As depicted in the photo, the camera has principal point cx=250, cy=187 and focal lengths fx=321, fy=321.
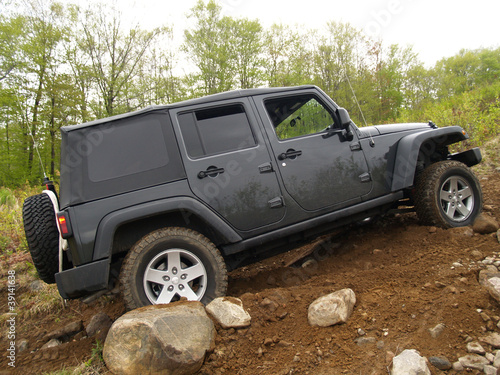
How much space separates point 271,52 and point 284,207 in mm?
21186

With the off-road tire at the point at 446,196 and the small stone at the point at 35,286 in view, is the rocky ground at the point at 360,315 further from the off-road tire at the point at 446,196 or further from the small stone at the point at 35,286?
the small stone at the point at 35,286

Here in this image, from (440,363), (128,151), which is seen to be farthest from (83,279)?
(440,363)

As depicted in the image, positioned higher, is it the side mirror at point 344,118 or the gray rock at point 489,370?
the side mirror at point 344,118

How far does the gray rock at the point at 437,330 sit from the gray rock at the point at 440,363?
20 centimetres

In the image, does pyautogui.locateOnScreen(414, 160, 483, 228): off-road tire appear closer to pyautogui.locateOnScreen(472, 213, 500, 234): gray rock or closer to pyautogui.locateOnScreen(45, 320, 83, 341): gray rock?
pyautogui.locateOnScreen(472, 213, 500, 234): gray rock

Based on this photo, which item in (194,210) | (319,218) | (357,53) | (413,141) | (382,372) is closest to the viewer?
(382,372)

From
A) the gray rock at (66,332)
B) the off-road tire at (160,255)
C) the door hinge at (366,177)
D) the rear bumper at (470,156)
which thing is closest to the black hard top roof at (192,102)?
the off-road tire at (160,255)

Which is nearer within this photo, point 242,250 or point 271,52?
point 242,250

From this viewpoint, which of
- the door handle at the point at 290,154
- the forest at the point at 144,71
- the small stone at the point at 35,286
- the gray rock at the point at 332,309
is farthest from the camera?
the forest at the point at 144,71

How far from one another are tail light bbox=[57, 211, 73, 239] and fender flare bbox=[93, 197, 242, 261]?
0.20 m

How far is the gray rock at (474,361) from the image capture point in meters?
1.71

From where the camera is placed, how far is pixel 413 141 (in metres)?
3.57

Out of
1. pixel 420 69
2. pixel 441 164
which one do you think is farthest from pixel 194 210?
pixel 420 69

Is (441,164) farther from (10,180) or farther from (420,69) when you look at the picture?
(420,69)
